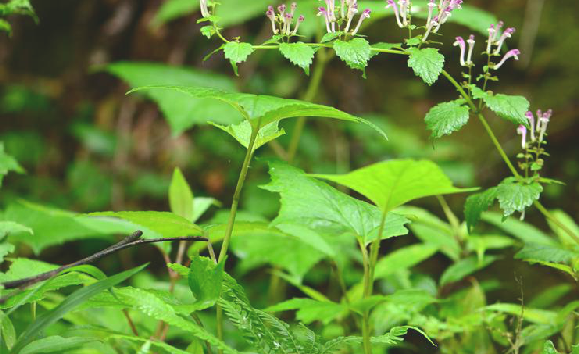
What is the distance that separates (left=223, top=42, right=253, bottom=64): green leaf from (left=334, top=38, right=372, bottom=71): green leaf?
0.16 metres

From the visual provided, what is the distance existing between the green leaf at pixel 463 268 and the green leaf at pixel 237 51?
0.79 metres

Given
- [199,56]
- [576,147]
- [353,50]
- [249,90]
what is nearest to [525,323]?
[353,50]

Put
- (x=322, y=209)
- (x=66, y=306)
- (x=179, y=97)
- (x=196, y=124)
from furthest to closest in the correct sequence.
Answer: (x=196, y=124) < (x=179, y=97) < (x=322, y=209) < (x=66, y=306)

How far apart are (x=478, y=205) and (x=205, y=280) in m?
0.59

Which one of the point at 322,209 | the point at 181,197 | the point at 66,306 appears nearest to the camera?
the point at 66,306

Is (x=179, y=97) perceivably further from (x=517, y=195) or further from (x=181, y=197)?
(x=517, y=195)

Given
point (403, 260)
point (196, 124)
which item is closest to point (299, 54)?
point (403, 260)

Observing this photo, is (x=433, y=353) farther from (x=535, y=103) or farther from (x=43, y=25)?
(x=43, y=25)

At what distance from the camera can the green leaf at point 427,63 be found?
922 millimetres

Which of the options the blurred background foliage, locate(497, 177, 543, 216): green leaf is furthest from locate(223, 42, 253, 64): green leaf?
the blurred background foliage

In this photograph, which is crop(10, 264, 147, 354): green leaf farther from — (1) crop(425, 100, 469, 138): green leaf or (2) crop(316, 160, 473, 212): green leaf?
(1) crop(425, 100, 469, 138): green leaf

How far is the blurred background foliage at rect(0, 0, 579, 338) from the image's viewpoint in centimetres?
327

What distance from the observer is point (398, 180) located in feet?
2.78

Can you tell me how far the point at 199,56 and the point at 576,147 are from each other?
2.62 meters
